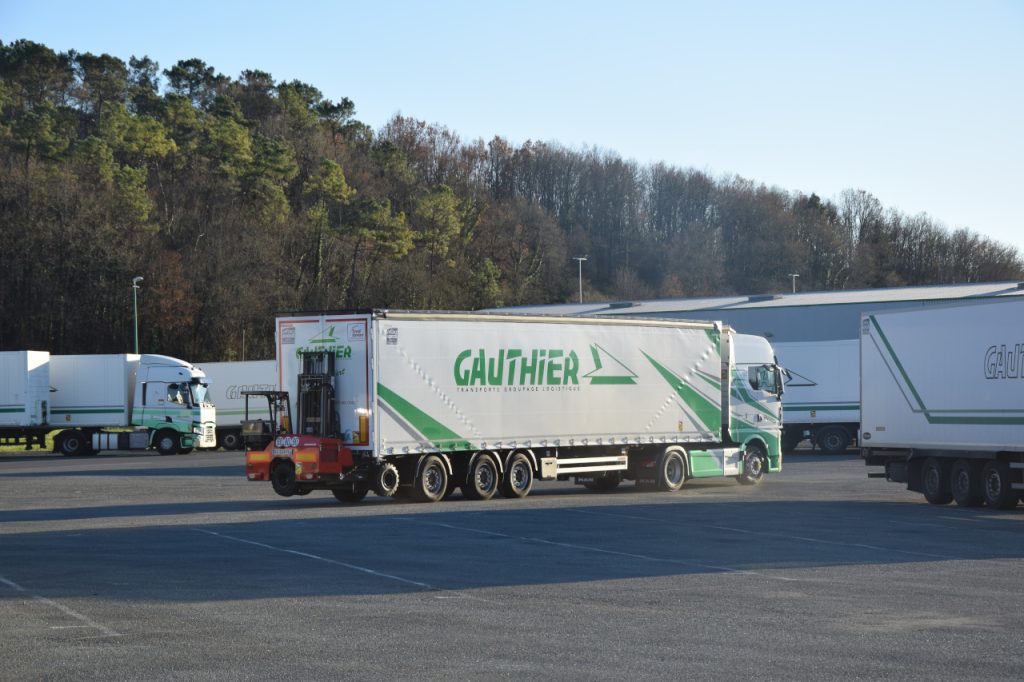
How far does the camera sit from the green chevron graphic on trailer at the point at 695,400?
94.6 feet

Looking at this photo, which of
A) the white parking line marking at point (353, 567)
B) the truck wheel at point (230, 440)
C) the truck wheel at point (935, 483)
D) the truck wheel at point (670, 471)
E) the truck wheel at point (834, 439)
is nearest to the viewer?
the white parking line marking at point (353, 567)

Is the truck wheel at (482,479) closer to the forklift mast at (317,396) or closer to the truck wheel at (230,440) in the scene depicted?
the forklift mast at (317,396)

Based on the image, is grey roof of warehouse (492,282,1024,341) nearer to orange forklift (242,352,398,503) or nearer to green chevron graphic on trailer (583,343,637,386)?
green chevron graphic on trailer (583,343,637,386)

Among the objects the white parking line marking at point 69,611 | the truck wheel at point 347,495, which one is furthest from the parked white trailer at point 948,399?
the white parking line marking at point 69,611

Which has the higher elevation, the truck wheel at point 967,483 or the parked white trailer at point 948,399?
the parked white trailer at point 948,399

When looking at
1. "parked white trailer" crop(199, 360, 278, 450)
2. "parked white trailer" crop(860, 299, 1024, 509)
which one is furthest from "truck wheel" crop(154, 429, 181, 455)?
"parked white trailer" crop(860, 299, 1024, 509)

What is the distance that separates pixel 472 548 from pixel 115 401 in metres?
36.1

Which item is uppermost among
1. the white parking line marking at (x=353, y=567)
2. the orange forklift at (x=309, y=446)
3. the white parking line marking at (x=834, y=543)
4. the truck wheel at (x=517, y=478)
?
the orange forklift at (x=309, y=446)

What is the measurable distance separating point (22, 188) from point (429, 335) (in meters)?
57.2

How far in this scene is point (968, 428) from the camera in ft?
76.9

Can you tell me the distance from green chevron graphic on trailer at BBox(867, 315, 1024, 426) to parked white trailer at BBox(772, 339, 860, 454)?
17.9 meters

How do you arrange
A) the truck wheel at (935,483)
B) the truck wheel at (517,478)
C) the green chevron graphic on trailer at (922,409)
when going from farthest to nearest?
the truck wheel at (517,478), the truck wheel at (935,483), the green chevron graphic on trailer at (922,409)

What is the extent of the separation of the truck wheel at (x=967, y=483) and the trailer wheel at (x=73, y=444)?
36444mm

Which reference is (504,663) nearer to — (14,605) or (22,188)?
(14,605)
